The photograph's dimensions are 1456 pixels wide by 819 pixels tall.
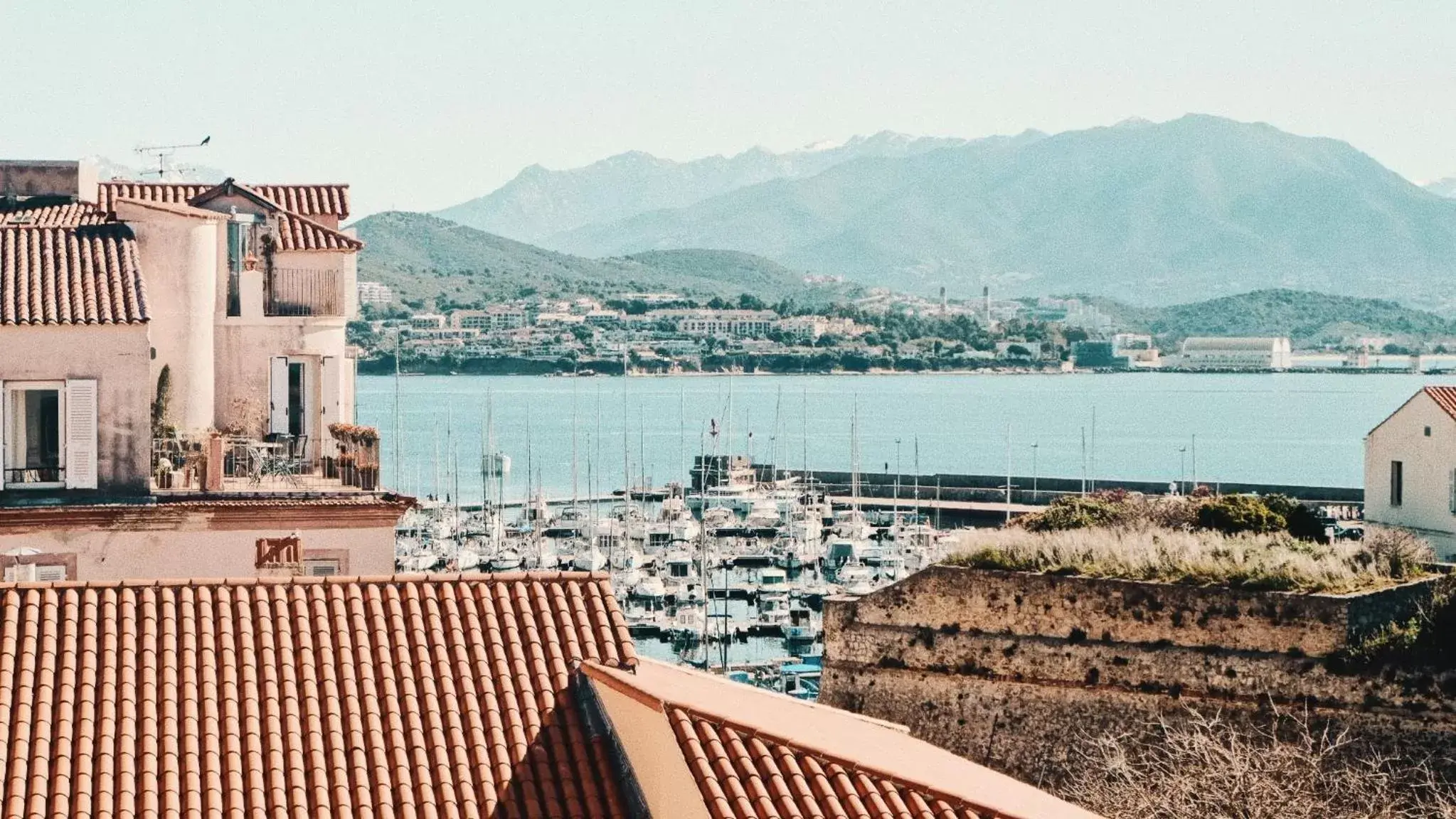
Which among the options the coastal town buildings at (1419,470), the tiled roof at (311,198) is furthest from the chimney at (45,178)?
the coastal town buildings at (1419,470)

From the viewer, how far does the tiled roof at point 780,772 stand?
7926 mm

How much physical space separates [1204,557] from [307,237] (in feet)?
28.8

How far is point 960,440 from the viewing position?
151 meters

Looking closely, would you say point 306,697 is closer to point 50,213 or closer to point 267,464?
point 267,464

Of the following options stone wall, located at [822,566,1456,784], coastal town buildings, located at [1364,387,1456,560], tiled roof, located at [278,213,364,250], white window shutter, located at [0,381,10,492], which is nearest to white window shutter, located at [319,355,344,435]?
tiled roof, located at [278,213,364,250]

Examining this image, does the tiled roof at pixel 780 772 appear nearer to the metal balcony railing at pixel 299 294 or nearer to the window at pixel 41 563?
the window at pixel 41 563

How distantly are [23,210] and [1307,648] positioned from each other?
1192 cm

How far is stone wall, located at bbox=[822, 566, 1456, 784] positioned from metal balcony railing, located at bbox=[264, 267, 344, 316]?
6336 mm

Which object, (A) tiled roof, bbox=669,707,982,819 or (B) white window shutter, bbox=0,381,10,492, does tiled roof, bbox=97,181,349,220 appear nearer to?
(B) white window shutter, bbox=0,381,10,492

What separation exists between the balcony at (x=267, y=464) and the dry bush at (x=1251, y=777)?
6.49 meters

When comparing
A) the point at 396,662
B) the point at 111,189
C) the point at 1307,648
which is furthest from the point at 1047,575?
the point at 396,662

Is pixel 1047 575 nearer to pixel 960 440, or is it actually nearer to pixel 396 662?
pixel 396 662

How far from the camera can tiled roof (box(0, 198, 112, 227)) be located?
660 inches

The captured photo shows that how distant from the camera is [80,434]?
47.4 ft
